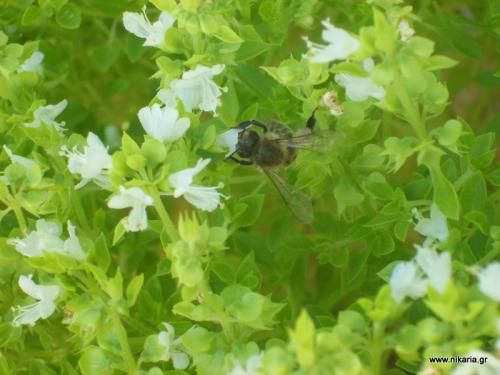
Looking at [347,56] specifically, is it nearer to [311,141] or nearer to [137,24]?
[311,141]

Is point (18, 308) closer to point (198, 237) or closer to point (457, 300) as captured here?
point (198, 237)

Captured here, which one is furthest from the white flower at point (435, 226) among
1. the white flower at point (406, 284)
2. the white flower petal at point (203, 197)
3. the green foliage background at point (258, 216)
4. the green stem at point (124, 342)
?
the green stem at point (124, 342)

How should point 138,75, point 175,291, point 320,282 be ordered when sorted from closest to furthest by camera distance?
point 175,291
point 320,282
point 138,75

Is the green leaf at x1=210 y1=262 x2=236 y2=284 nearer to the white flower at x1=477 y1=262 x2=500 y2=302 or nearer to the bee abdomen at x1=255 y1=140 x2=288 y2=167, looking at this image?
the bee abdomen at x1=255 y1=140 x2=288 y2=167

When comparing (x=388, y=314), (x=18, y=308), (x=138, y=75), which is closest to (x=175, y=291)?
(x=18, y=308)

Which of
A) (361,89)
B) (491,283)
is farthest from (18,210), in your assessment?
(491,283)
